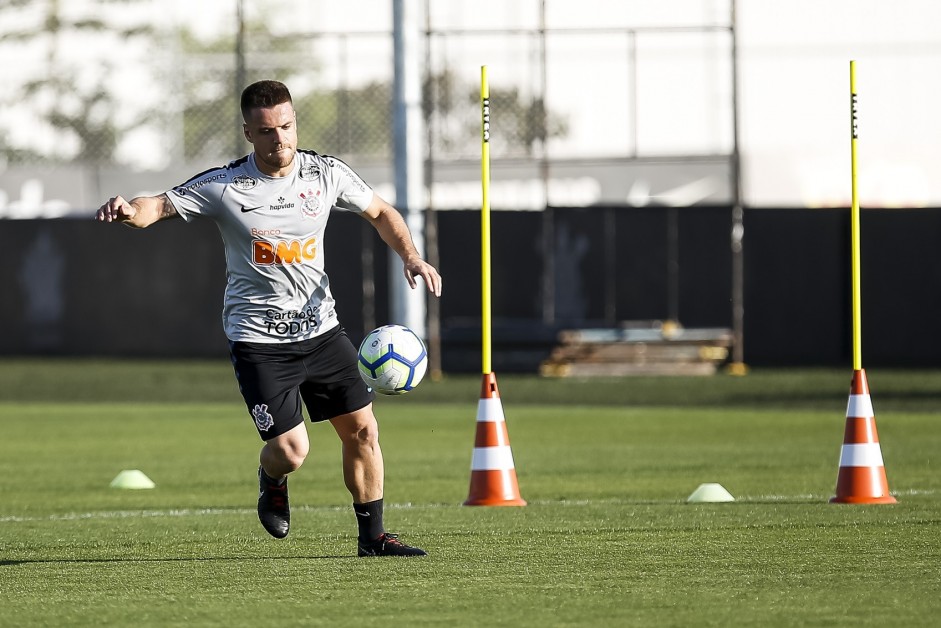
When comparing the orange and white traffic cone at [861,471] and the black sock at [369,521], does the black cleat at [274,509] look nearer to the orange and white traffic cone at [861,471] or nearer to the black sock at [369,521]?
the black sock at [369,521]

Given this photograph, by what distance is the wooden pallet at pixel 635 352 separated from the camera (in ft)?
83.8

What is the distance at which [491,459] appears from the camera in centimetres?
1085

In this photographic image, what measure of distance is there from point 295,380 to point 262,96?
1.32m

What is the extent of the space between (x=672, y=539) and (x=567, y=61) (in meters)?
24.6

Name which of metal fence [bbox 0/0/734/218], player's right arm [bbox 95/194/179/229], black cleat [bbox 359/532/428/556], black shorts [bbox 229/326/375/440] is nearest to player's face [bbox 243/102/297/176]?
player's right arm [bbox 95/194/179/229]

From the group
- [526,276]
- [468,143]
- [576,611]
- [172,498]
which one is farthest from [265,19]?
[576,611]

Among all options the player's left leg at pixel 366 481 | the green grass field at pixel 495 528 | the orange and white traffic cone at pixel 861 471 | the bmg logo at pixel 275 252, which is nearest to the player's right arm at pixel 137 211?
the bmg logo at pixel 275 252

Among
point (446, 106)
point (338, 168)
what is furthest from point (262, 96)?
point (446, 106)

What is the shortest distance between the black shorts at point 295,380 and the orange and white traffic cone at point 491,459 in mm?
2261

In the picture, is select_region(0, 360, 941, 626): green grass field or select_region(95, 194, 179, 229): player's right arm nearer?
select_region(0, 360, 941, 626): green grass field

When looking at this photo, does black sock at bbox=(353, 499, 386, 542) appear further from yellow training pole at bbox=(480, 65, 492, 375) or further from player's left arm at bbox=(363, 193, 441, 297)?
yellow training pole at bbox=(480, 65, 492, 375)

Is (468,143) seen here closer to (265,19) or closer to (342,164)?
(265,19)

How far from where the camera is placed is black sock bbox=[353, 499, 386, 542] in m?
8.62

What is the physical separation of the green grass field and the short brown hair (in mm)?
2079
